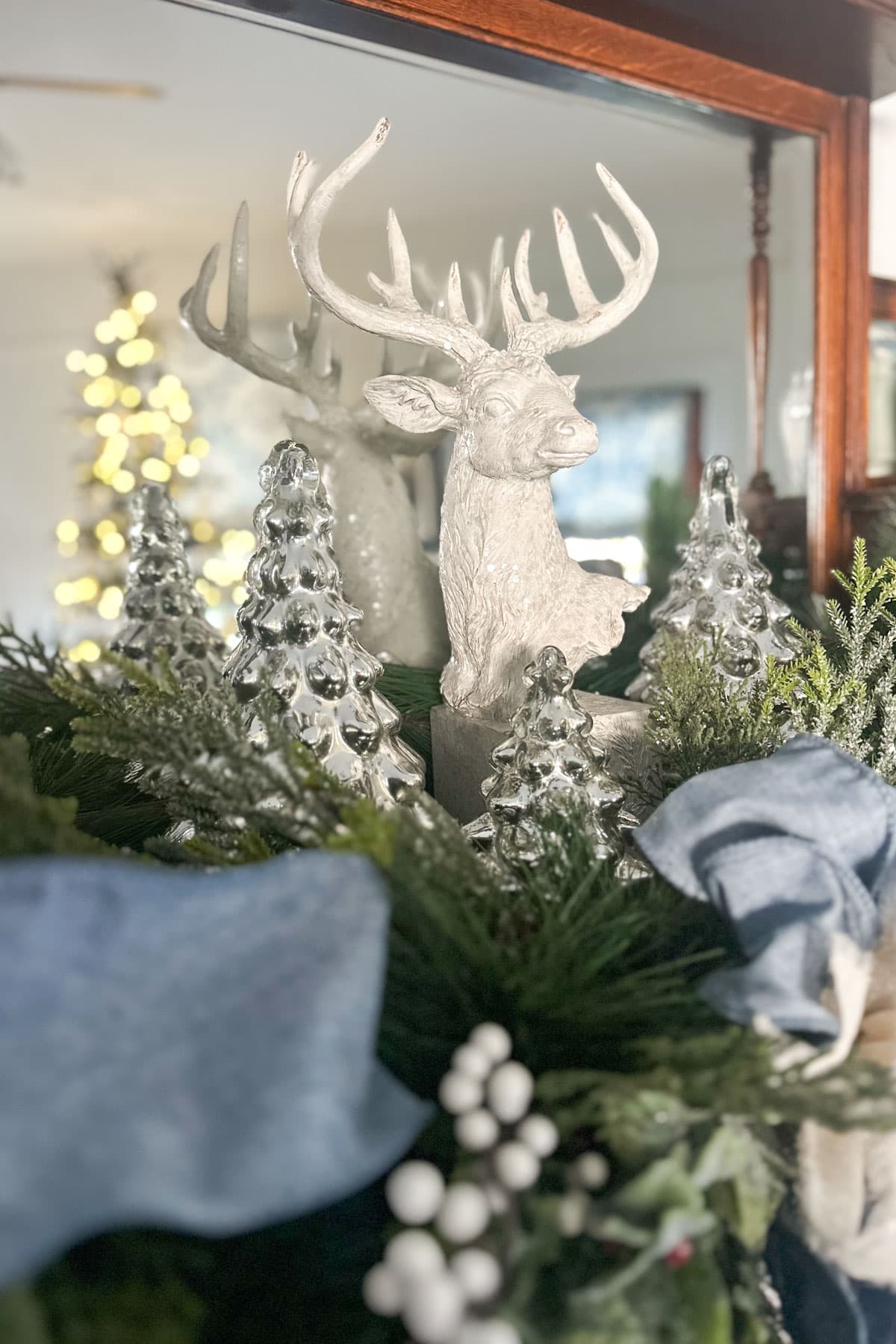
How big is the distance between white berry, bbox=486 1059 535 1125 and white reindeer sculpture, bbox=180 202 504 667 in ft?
1.45

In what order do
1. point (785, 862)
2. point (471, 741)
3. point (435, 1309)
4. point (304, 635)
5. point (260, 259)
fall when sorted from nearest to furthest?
point (435, 1309) → point (785, 862) → point (304, 635) → point (471, 741) → point (260, 259)

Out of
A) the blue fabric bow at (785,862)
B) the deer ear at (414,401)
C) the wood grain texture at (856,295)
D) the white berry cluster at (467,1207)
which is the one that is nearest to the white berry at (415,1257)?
the white berry cluster at (467,1207)

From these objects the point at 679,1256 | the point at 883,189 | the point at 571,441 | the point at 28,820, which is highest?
the point at 883,189

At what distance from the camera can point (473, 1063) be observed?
26cm

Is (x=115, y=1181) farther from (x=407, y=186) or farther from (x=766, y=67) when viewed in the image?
(x=766, y=67)

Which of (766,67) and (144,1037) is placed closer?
(144,1037)

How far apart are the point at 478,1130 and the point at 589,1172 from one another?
0.10 ft

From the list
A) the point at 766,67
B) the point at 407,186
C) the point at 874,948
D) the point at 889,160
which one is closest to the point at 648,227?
the point at 407,186

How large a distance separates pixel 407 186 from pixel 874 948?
0.55 metres

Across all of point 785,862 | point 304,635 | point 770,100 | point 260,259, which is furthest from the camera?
point 770,100

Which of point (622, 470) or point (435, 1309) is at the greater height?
point (622, 470)

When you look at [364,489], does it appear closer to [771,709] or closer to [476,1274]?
[771,709]

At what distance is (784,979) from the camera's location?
30 cm

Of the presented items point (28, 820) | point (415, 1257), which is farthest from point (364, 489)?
point (415, 1257)
